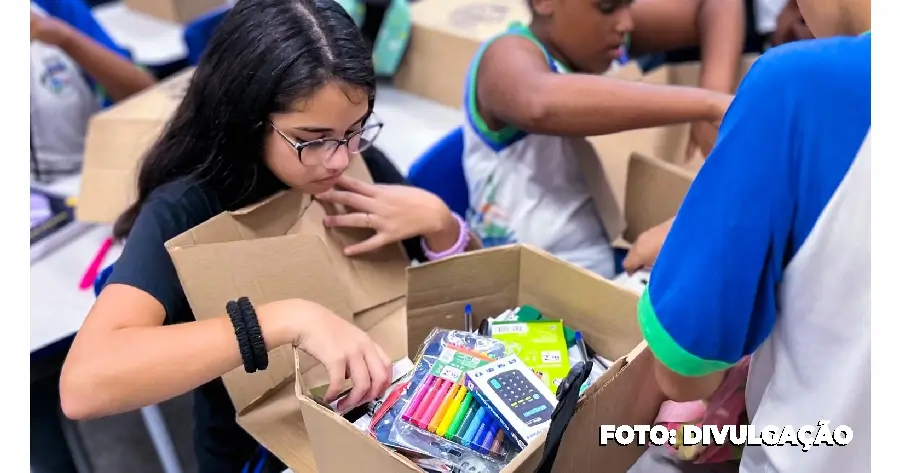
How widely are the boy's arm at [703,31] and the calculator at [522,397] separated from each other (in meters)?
0.89

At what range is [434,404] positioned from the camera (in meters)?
0.81

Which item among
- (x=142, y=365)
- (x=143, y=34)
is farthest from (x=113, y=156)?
(x=143, y=34)

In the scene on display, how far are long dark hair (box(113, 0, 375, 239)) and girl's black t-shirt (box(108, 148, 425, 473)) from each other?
4 centimetres

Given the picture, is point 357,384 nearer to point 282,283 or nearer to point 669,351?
point 282,283

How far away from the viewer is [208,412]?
3.66 ft

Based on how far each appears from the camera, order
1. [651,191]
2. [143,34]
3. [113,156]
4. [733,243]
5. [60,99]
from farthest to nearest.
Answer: [143,34], [60,99], [113,156], [651,191], [733,243]

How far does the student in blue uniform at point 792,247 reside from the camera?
518mm

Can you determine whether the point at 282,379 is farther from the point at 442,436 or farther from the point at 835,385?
the point at 835,385

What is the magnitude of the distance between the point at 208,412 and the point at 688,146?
1.07m

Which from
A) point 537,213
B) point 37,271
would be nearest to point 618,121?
point 537,213

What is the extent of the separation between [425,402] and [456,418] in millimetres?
40

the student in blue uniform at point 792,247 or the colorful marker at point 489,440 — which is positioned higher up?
the student in blue uniform at point 792,247

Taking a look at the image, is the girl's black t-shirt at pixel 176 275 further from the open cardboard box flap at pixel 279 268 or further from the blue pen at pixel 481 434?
the blue pen at pixel 481 434

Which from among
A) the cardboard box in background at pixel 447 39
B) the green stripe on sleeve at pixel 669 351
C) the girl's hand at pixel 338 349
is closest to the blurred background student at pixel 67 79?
the cardboard box in background at pixel 447 39
